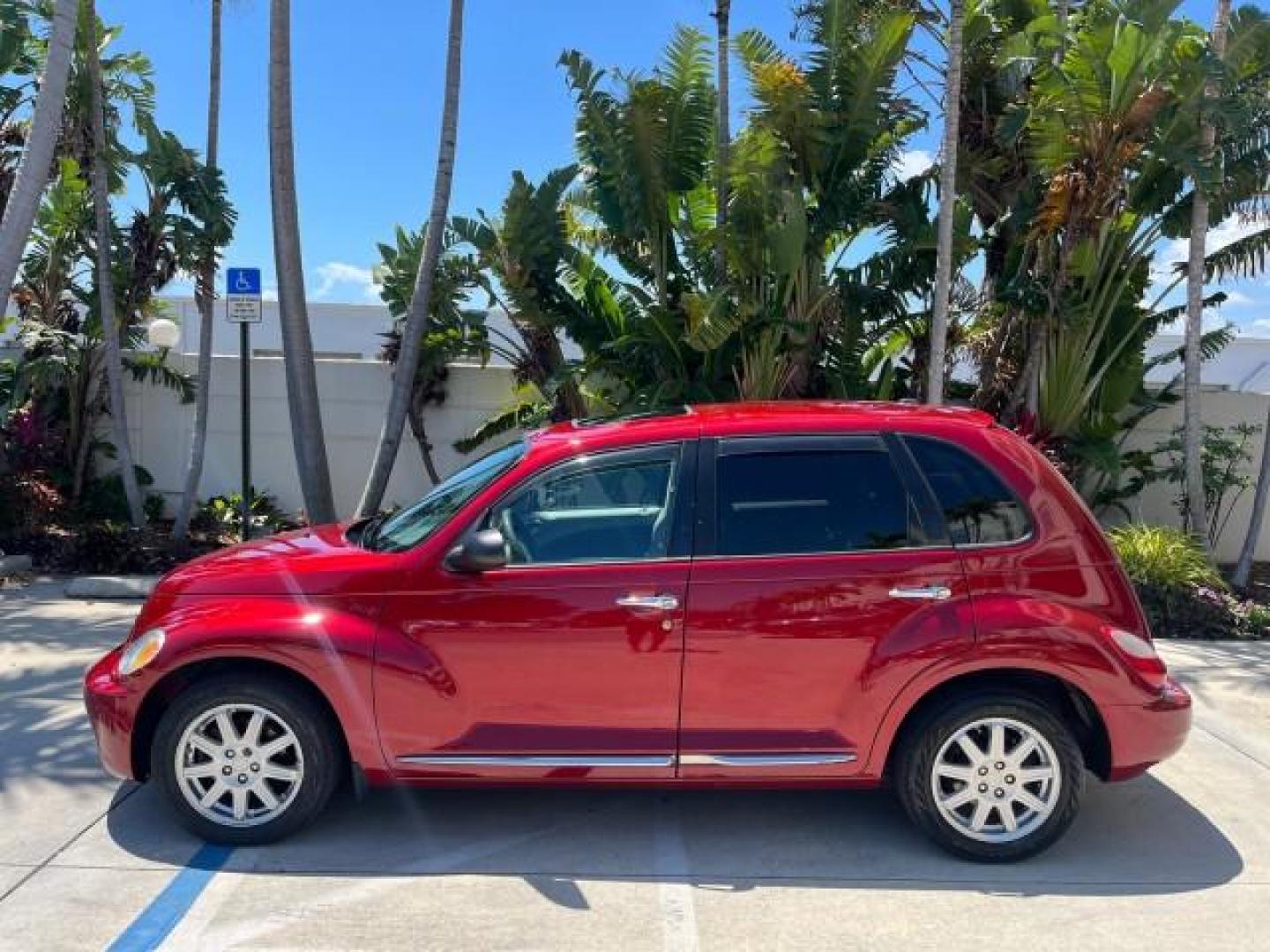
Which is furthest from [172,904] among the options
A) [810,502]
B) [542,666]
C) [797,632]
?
[810,502]

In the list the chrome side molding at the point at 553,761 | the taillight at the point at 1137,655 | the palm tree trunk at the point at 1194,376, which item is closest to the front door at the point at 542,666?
the chrome side molding at the point at 553,761

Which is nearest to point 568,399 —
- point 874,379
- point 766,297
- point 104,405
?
point 766,297

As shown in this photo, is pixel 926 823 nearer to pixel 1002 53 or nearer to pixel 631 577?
pixel 631 577

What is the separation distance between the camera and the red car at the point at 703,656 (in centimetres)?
406

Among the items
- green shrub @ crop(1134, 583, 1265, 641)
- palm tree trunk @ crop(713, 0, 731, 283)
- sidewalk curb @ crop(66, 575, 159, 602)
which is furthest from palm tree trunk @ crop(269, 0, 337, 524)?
green shrub @ crop(1134, 583, 1265, 641)

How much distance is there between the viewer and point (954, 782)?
13.6ft

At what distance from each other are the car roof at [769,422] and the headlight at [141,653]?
175 centimetres

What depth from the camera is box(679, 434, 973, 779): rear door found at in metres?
4.05

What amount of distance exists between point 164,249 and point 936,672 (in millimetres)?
9791

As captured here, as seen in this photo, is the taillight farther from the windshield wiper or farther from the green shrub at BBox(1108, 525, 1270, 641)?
the green shrub at BBox(1108, 525, 1270, 641)

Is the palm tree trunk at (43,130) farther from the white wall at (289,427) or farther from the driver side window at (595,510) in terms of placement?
the driver side window at (595,510)

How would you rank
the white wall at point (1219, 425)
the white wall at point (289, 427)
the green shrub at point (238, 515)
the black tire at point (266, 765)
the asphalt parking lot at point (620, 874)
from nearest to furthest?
the asphalt parking lot at point (620, 874) < the black tire at point (266, 765) < the white wall at point (1219, 425) < the green shrub at point (238, 515) < the white wall at point (289, 427)

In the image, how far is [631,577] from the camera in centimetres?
409

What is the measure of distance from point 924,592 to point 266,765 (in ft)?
8.96
